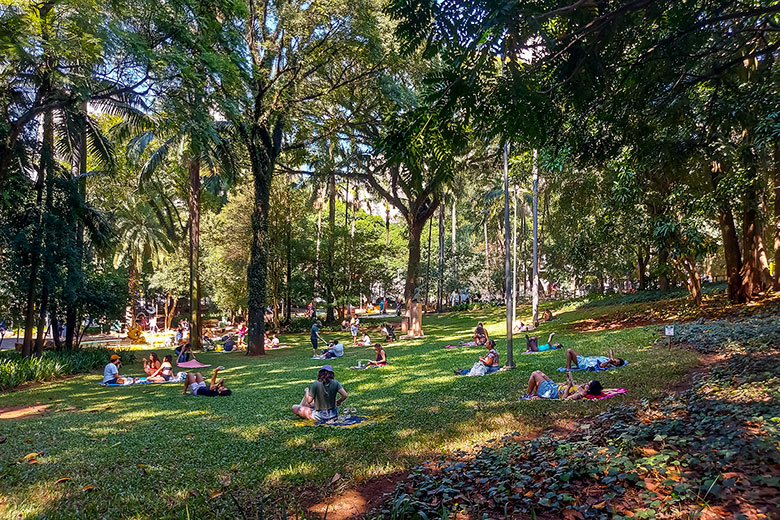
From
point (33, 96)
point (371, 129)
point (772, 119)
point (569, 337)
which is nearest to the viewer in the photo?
point (772, 119)

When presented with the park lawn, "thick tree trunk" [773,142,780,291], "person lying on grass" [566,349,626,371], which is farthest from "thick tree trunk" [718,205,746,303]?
"person lying on grass" [566,349,626,371]

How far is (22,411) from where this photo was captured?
970 centimetres

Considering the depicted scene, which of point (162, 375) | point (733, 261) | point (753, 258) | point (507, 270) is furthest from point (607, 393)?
point (162, 375)

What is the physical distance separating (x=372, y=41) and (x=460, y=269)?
102 ft

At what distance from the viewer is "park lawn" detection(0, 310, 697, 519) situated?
4.70 metres

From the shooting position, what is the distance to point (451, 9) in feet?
14.1

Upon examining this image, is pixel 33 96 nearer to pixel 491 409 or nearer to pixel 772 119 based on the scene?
pixel 491 409

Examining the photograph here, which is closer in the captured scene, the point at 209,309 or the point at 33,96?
the point at 33,96

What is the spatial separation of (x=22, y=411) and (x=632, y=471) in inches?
459

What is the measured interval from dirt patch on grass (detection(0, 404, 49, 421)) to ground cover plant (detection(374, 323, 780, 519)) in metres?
8.96

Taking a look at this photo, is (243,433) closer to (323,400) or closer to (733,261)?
(323,400)

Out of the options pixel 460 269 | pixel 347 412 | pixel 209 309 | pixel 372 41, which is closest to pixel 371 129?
pixel 372 41

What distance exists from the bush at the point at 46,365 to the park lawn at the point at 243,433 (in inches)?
32.9

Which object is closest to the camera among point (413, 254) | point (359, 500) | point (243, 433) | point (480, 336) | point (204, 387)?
point (359, 500)
